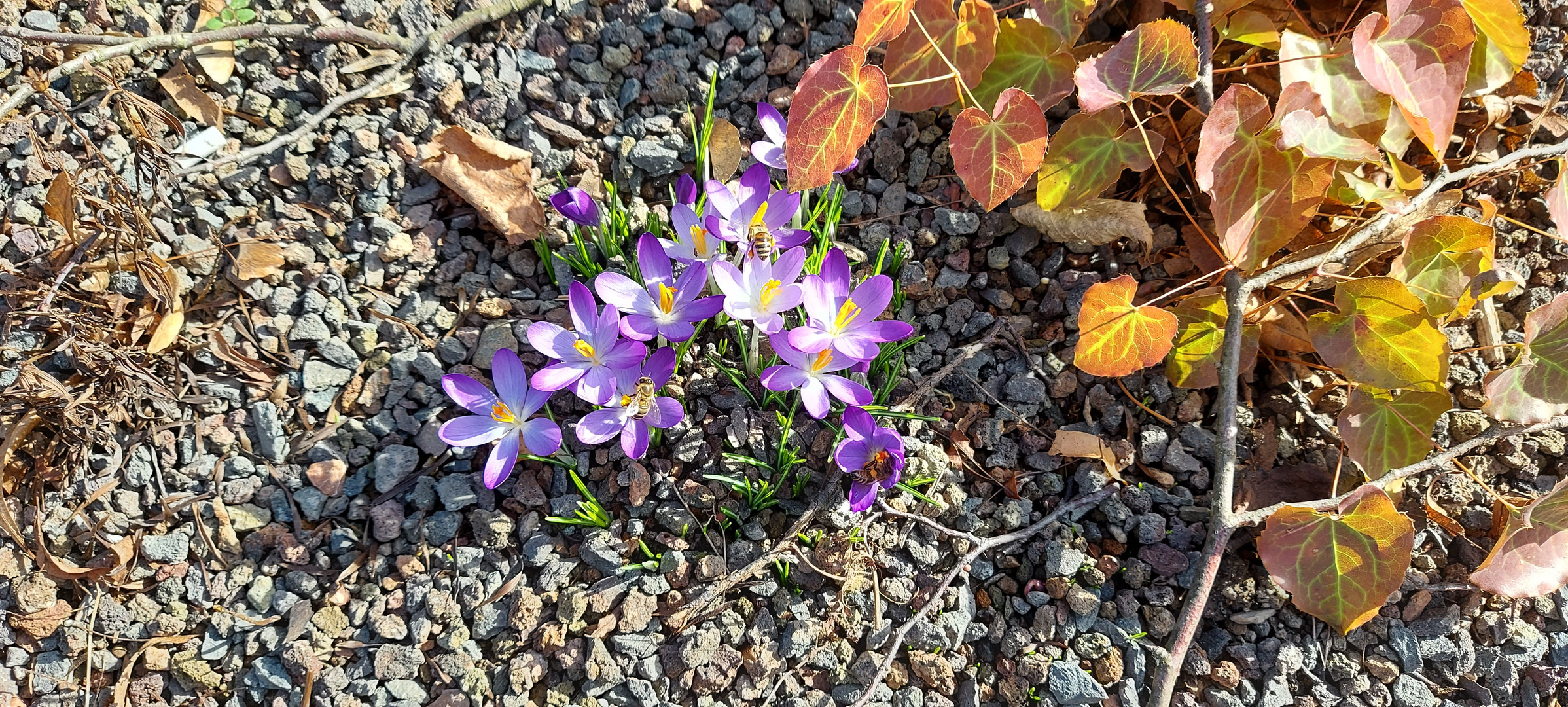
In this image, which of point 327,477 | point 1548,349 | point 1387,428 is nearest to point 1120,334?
point 1387,428

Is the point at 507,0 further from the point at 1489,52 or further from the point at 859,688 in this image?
the point at 1489,52

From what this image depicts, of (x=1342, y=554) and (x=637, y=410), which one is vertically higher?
(x=637, y=410)

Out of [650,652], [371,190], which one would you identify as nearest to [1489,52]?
[650,652]

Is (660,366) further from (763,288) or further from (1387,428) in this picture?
(1387,428)

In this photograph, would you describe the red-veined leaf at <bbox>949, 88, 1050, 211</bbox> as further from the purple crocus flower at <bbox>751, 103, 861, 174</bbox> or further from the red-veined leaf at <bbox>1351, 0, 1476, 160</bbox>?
the red-veined leaf at <bbox>1351, 0, 1476, 160</bbox>

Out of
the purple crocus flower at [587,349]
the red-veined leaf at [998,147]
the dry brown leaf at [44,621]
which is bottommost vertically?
the dry brown leaf at [44,621]

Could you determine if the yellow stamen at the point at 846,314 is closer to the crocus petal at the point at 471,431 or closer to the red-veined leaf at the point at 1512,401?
the crocus petal at the point at 471,431

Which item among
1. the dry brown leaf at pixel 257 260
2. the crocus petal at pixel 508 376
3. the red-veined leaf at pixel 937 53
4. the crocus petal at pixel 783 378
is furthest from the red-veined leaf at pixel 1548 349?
the dry brown leaf at pixel 257 260
